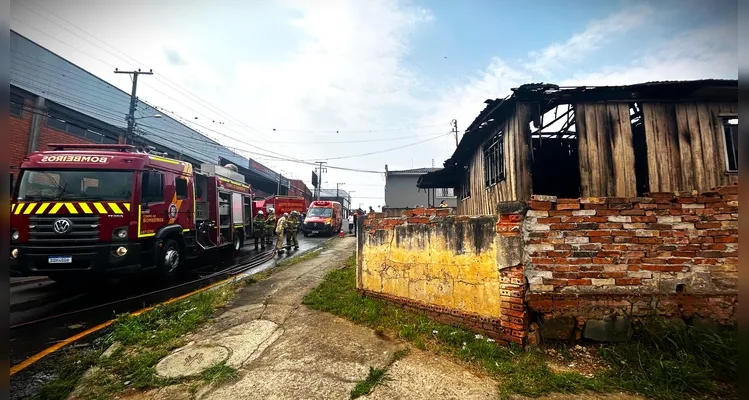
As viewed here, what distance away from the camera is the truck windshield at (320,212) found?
17.9 m

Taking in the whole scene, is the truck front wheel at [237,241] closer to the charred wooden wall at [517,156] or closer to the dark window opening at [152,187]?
the dark window opening at [152,187]

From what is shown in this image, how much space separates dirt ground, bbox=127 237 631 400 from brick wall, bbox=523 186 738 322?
43.4 inches

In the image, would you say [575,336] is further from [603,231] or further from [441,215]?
[441,215]

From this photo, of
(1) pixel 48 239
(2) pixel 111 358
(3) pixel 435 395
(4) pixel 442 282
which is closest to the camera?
(3) pixel 435 395

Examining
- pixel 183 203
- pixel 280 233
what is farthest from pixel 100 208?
pixel 280 233

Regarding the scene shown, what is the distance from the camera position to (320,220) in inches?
687

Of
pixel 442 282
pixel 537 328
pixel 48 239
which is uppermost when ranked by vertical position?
pixel 48 239

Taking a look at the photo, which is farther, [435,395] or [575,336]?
[575,336]

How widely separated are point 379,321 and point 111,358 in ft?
9.88

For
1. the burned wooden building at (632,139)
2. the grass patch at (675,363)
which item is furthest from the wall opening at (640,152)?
the grass patch at (675,363)

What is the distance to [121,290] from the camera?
5.76m

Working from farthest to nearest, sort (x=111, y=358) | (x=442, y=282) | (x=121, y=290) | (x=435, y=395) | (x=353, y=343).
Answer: (x=121, y=290) → (x=442, y=282) → (x=353, y=343) → (x=111, y=358) → (x=435, y=395)

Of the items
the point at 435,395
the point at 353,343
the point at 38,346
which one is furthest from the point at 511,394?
the point at 38,346

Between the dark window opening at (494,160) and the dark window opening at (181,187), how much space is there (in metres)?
7.76
